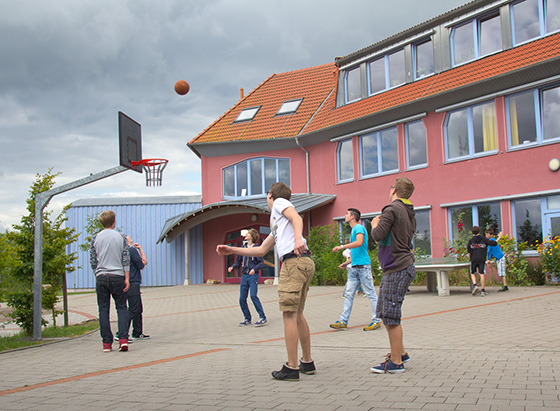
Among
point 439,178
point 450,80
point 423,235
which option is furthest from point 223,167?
point 450,80

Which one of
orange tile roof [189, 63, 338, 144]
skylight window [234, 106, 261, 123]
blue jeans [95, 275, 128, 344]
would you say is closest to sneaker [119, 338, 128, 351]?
blue jeans [95, 275, 128, 344]

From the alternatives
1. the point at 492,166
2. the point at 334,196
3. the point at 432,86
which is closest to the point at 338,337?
the point at 492,166

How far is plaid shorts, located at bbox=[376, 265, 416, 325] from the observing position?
5.23 meters

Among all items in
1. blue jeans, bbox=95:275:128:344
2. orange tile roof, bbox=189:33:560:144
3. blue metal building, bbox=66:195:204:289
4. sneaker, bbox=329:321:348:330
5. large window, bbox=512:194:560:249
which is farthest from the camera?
blue metal building, bbox=66:195:204:289

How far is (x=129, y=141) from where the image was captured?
39.2 feet

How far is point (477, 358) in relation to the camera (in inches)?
233

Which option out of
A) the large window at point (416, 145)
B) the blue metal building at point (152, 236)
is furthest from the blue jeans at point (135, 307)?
the blue metal building at point (152, 236)

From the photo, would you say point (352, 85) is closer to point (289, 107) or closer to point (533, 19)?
point (289, 107)

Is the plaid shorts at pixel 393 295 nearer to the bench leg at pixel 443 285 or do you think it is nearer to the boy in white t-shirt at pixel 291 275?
the boy in white t-shirt at pixel 291 275

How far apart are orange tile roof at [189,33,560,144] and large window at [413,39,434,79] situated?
1.61 ft

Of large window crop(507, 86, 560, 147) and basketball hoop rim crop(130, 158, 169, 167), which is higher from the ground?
large window crop(507, 86, 560, 147)

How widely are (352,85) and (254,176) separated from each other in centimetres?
610

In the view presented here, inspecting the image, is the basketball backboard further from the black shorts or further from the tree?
the black shorts

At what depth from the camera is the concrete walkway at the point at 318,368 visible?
173 inches
